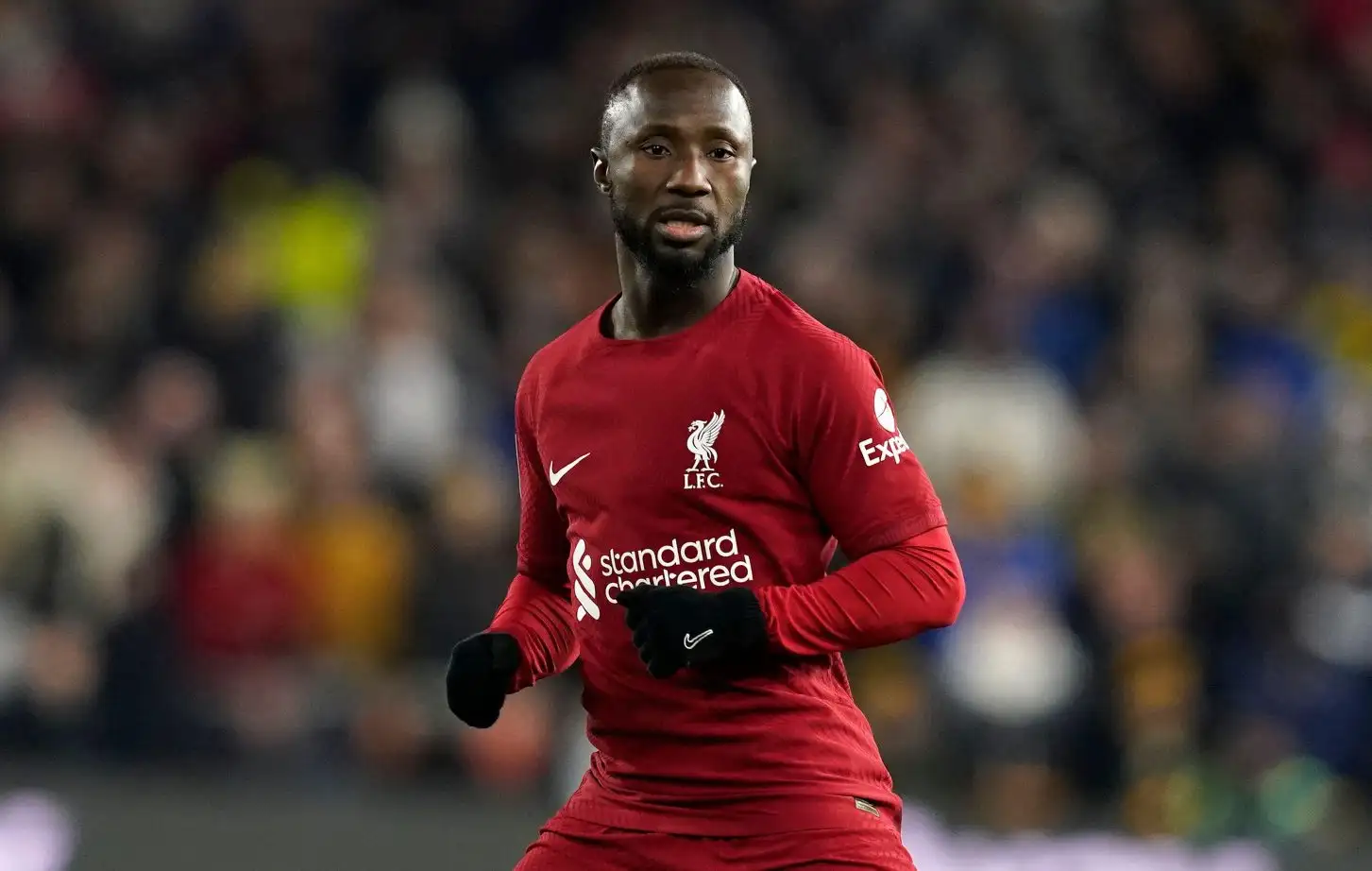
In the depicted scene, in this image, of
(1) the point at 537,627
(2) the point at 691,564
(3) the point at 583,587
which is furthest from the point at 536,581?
(2) the point at 691,564

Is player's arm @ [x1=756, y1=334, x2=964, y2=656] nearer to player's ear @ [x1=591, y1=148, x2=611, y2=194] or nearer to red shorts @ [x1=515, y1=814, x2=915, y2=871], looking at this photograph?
red shorts @ [x1=515, y1=814, x2=915, y2=871]

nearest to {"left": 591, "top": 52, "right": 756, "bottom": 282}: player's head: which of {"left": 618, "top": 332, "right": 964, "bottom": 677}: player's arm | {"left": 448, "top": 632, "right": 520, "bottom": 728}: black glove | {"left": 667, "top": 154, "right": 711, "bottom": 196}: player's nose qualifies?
{"left": 667, "top": 154, "right": 711, "bottom": 196}: player's nose

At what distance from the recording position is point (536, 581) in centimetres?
403

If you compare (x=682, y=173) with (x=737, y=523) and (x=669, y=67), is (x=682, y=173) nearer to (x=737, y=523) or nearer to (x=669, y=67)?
(x=669, y=67)

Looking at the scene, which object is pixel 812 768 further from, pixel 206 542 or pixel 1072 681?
pixel 206 542

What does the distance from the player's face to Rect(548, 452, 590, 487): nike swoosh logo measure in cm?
36

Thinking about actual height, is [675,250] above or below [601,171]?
below

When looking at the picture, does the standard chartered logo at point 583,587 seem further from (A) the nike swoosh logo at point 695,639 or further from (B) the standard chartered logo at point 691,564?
(A) the nike swoosh logo at point 695,639

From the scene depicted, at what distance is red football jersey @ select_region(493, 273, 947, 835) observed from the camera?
3504mm

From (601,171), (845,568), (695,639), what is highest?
(601,171)

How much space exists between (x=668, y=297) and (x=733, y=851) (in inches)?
37.7

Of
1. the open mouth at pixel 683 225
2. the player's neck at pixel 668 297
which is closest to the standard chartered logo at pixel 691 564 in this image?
the player's neck at pixel 668 297

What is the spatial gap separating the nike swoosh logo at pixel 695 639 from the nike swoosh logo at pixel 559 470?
483mm

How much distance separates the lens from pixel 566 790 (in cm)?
780
